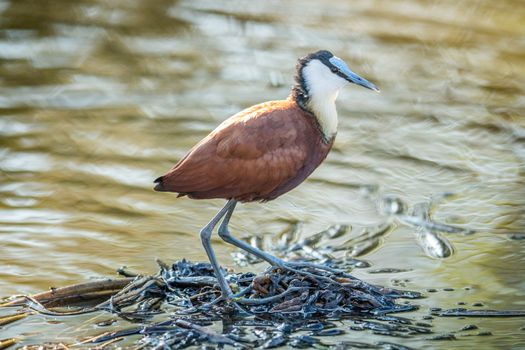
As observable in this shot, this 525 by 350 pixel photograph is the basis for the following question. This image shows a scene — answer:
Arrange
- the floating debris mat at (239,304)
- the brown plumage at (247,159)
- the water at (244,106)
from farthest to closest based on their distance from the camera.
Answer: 1. the water at (244,106)
2. the brown plumage at (247,159)
3. the floating debris mat at (239,304)

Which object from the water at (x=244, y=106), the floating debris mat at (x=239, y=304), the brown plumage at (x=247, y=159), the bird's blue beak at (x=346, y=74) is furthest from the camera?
the water at (x=244, y=106)

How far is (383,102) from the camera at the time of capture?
37.6 ft

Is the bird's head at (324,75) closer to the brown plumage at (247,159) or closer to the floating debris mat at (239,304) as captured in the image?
the brown plumage at (247,159)

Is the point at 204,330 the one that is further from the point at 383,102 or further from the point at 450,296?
the point at 383,102

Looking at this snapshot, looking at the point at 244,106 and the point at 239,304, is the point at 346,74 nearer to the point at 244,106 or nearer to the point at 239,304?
the point at 239,304

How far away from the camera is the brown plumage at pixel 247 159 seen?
6.75 meters

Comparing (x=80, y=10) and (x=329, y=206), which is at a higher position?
(x=80, y=10)

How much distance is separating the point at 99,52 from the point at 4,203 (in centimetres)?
420

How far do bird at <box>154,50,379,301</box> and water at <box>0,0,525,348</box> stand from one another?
1059mm

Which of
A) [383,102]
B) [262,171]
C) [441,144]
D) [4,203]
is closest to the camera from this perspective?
[262,171]

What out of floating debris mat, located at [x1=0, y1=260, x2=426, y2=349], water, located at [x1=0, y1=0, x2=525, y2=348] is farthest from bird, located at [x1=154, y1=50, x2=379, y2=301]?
water, located at [x1=0, y1=0, x2=525, y2=348]

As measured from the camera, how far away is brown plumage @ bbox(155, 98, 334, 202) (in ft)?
22.1

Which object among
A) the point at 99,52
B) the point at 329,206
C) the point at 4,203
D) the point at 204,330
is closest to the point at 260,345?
the point at 204,330

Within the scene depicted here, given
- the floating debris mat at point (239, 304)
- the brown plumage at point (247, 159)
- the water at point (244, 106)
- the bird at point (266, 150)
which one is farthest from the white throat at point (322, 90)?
the water at point (244, 106)
